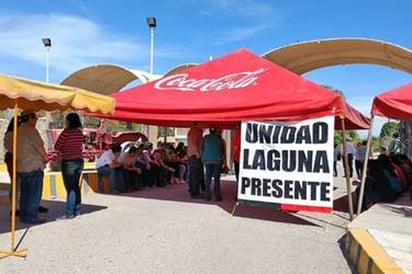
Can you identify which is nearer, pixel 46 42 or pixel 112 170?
pixel 112 170

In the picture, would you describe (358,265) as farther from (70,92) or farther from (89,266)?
(70,92)

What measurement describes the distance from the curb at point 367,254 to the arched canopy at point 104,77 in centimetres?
1409

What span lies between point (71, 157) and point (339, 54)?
1073 centimetres

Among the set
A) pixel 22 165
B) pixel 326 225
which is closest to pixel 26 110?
pixel 22 165

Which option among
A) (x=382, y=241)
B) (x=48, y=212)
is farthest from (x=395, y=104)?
(x=48, y=212)

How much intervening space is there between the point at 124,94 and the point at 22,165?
11.2ft

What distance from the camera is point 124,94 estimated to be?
11.0m

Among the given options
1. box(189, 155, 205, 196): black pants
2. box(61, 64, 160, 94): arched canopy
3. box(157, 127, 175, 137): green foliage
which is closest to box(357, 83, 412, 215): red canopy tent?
box(189, 155, 205, 196): black pants

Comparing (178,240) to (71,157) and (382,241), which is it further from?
(382,241)

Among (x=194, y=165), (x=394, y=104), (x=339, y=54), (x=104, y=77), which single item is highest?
(x=339, y=54)

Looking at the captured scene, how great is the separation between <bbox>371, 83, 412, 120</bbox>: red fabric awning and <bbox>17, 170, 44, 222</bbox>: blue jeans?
5659mm

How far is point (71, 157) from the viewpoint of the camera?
8547mm

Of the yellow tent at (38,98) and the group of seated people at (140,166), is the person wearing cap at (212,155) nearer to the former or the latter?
the group of seated people at (140,166)

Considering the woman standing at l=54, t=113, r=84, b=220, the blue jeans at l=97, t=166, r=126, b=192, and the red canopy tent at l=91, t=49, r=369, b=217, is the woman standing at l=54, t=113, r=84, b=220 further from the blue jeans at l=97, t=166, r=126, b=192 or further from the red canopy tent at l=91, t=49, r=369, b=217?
the blue jeans at l=97, t=166, r=126, b=192
